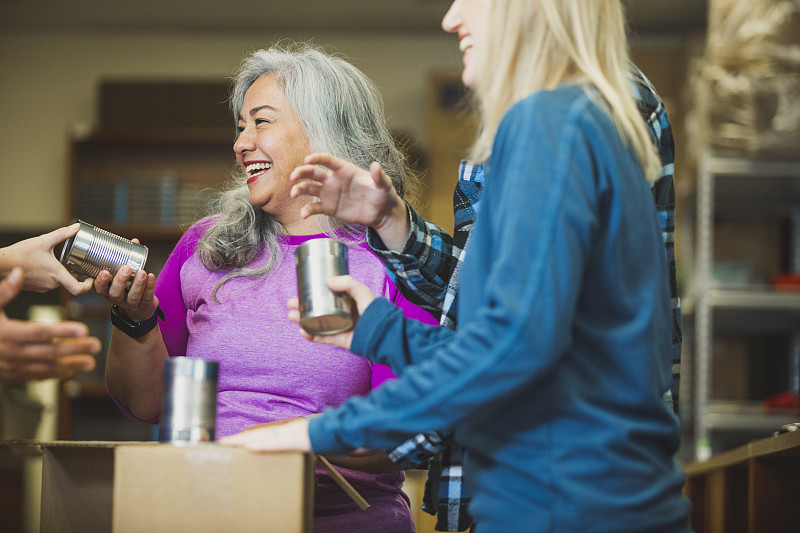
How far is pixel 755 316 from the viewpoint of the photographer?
348cm

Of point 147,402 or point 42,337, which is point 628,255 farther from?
point 147,402

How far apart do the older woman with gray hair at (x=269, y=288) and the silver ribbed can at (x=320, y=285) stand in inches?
17.2

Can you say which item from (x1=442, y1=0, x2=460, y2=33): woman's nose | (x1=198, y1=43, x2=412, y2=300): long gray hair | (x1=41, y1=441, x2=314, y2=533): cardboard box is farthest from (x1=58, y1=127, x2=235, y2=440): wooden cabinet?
(x1=41, y1=441, x2=314, y2=533): cardboard box

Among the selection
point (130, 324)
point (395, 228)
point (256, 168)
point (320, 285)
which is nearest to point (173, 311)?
point (130, 324)

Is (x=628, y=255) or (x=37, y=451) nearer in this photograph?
(x=628, y=255)

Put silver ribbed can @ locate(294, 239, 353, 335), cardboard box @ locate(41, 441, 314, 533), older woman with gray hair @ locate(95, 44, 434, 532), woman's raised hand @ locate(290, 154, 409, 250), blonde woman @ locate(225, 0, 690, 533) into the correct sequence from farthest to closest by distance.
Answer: older woman with gray hair @ locate(95, 44, 434, 532) < woman's raised hand @ locate(290, 154, 409, 250) < silver ribbed can @ locate(294, 239, 353, 335) < cardboard box @ locate(41, 441, 314, 533) < blonde woman @ locate(225, 0, 690, 533)

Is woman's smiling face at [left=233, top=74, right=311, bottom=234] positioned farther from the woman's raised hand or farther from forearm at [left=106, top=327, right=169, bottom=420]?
the woman's raised hand

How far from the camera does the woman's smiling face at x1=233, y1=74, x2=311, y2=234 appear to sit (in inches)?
69.0

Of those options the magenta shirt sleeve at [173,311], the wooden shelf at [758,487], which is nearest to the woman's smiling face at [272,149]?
the magenta shirt sleeve at [173,311]

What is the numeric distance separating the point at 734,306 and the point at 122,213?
8.72 feet

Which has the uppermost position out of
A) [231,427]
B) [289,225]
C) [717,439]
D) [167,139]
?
[167,139]

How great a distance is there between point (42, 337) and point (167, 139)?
3224mm

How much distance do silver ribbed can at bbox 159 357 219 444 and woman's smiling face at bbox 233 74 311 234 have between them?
77 centimetres

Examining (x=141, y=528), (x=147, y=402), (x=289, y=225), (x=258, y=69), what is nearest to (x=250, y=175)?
(x=289, y=225)
